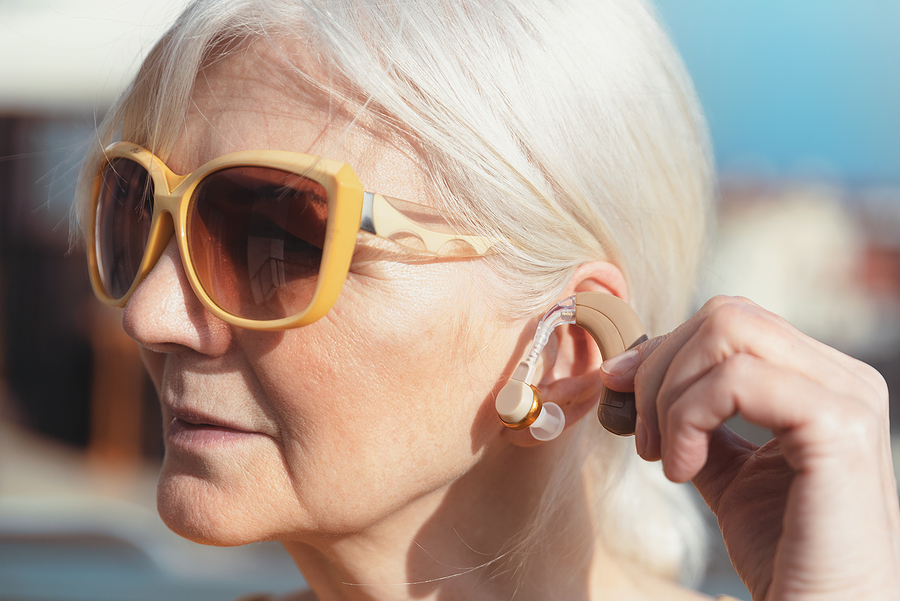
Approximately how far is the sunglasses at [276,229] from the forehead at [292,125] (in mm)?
43

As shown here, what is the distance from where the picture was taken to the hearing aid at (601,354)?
113 centimetres

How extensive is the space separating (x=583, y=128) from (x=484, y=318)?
1.46 feet

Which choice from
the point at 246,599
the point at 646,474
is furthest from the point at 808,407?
the point at 246,599

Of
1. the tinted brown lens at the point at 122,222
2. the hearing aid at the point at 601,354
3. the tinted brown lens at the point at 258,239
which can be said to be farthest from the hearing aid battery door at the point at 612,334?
the tinted brown lens at the point at 122,222

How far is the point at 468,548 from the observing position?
1486 millimetres

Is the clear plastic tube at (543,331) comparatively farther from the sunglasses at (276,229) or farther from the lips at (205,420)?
the lips at (205,420)

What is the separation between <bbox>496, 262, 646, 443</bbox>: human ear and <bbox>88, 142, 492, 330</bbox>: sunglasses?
0.76 feet

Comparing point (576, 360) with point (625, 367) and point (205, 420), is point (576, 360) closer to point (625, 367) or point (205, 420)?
point (625, 367)

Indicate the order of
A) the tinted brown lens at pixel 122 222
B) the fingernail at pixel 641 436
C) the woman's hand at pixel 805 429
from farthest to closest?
1. the tinted brown lens at pixel 122 222
2. the fingernail at pixel 641 436
3. the woman's hand at pixel 805 429

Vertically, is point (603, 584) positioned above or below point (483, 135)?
below

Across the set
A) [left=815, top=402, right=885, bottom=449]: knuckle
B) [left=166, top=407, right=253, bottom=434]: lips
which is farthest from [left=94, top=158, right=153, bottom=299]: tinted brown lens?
[left=815, top=402, right=885, bottom=449]: knuckle

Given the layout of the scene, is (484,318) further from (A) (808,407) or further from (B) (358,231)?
(A) (808,407)

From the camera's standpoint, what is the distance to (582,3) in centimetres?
144

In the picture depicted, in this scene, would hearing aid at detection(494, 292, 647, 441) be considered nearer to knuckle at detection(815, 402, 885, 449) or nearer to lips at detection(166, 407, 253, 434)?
knuckle at detection(815, 402, 885, 449)
